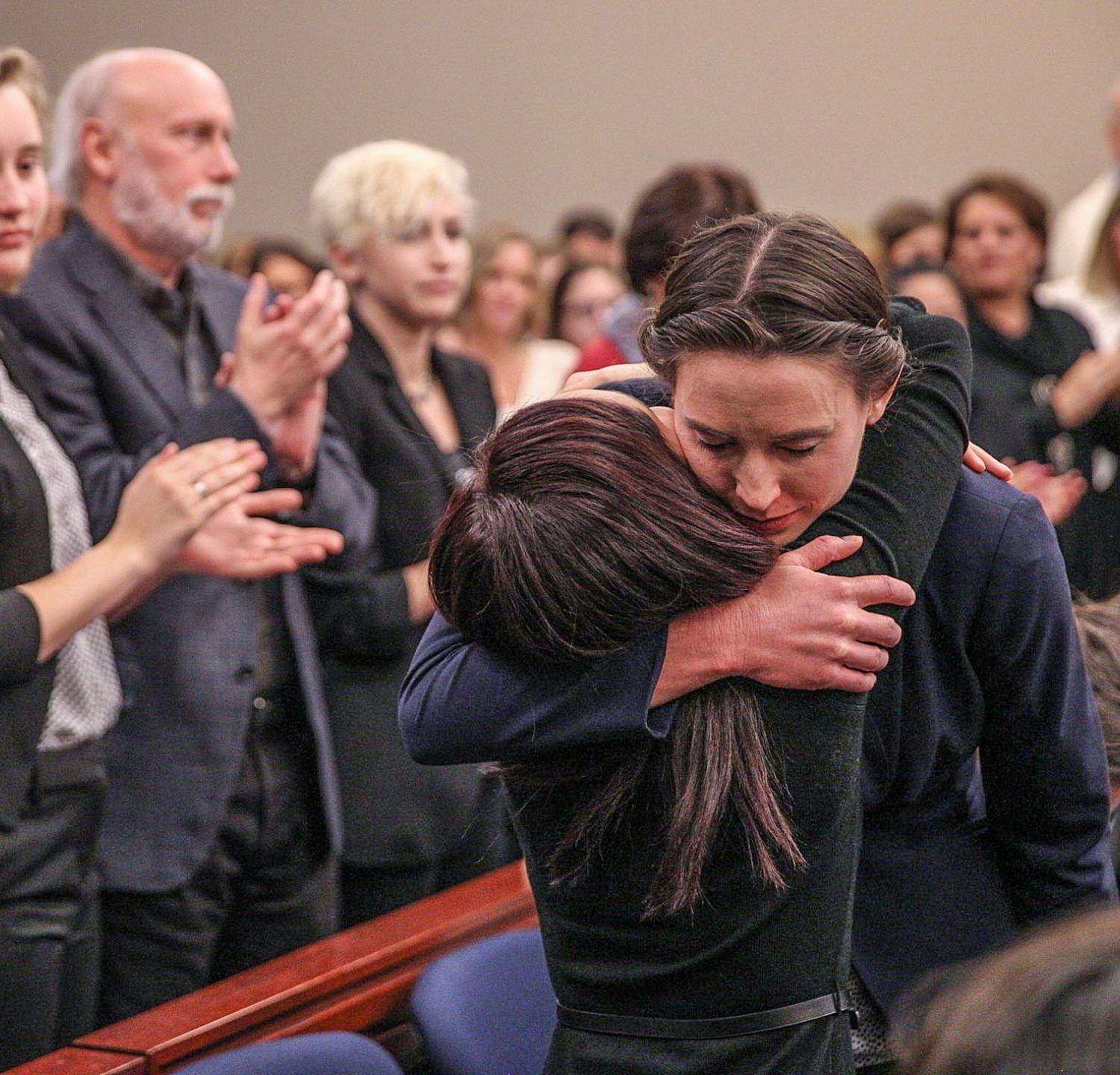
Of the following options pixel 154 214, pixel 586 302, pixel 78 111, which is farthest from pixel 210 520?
pixel 586 302

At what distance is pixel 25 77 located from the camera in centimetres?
227

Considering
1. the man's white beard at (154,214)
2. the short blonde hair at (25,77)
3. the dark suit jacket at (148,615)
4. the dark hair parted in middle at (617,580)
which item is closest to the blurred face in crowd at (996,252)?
the man's white beard at (154,214)

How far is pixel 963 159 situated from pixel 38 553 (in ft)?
20.5

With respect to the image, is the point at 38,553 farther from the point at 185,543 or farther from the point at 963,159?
the point at 963,159

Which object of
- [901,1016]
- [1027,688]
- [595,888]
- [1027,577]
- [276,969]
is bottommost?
[276,969]

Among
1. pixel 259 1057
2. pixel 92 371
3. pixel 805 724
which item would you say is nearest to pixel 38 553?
pixel 92 371

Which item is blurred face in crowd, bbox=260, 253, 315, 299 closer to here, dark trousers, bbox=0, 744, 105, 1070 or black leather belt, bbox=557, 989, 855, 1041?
dark trousers, bbox=0, 744, 105, 1070

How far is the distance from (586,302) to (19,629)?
346cm

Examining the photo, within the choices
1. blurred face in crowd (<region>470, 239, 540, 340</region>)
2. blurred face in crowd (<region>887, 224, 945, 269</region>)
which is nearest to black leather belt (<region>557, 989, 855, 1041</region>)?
blurred face in crowd (<region>470, 239, 540, 340</region>)

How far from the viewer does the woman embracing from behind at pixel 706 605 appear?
1.22 metres

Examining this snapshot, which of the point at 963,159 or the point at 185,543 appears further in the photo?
the point at 963,159

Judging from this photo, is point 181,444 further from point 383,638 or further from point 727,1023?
point 727,1023

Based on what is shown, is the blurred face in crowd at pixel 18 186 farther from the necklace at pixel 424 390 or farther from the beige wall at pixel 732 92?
the beige wall at pixel 732 92

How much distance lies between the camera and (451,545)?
125 cm
